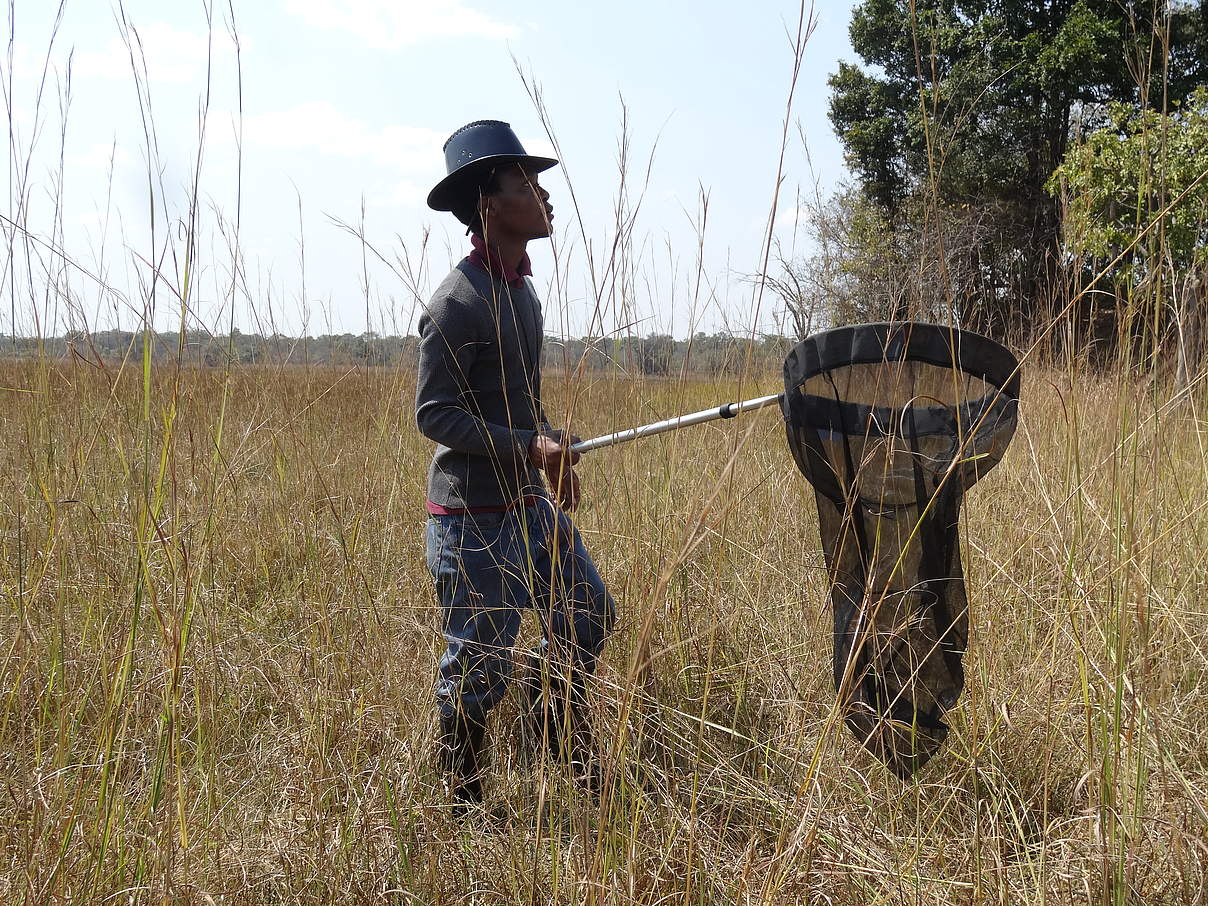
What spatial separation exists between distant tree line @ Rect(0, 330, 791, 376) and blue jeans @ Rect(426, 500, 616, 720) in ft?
1.24

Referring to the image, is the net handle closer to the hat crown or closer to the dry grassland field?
the dry grassland field

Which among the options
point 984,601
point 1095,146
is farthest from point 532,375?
point 1095,146

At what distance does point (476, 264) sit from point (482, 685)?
36.1 inches

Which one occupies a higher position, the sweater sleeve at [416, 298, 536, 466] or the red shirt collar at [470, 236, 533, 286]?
the red shirt collar at [470, 236, 533, 286]

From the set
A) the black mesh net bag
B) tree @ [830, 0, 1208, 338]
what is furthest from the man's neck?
tree @ [830, 0, 1208, 338]

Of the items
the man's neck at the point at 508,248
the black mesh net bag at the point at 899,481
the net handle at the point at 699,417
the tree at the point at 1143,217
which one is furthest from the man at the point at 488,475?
the tree at the point at 1143,217

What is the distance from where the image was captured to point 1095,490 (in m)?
2.21

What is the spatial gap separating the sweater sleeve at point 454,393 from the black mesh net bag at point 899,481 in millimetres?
596

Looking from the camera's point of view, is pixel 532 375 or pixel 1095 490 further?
pixel 1095 490

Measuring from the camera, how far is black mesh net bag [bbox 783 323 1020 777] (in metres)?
1.30

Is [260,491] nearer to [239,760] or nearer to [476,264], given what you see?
[239,760]

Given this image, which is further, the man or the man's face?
the man's face

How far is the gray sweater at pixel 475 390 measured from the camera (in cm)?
165

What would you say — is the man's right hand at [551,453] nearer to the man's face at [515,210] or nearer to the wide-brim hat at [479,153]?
the man's face at [515,210]
